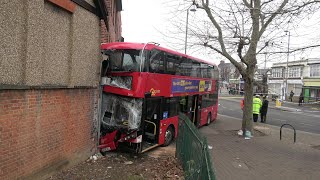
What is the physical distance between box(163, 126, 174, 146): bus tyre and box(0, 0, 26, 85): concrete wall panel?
654 cm

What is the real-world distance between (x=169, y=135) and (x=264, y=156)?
11.1 feet

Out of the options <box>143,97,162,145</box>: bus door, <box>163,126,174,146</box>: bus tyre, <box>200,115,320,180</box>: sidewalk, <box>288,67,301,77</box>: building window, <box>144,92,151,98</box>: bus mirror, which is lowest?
<box>200,115,320,180</box>: sidewalk

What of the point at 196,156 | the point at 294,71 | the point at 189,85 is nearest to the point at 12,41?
the point at 196,156

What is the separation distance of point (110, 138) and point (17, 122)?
166 inches

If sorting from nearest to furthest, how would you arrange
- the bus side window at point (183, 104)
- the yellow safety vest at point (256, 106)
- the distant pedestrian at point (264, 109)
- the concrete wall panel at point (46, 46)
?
the concrete wall panel at point (46, 46)
the bus side window at point (183, 104)
the yellow safety vest at point (256, 106)
the distant pedestrian at point (264, 109)

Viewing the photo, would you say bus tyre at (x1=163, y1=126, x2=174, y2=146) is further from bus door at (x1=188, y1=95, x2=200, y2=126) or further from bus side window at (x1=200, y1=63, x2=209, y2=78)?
bus side window at (x1=200, y1=63, x2=209, y2=78)

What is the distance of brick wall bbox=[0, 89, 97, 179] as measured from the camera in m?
5.64

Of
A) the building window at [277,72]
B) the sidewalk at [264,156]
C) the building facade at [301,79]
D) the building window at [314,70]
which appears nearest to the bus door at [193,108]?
the sidewalk at [264,156]

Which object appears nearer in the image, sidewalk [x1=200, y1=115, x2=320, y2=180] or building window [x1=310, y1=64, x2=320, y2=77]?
sidewalk [x1=200, y1=115, x2=320, y2=180]

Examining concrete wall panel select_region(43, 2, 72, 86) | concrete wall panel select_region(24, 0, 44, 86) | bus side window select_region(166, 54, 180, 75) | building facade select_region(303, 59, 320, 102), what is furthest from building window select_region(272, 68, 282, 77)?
concrete wall panel select_region(24, 0, 44, 86)

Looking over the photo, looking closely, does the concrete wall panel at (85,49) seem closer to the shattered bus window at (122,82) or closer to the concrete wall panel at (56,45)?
the concrete wall panel at (56,45)

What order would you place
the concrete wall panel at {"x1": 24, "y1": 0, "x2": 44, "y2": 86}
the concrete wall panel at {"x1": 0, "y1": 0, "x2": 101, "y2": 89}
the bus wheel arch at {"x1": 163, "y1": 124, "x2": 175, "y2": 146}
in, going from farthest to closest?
the bus wheel arch at {"x1": 163, "y1": 124, "x2": 175, "y2": 146}
the concrete wall panel at {"x1": 24, "y1": 0, "x2": 44, "y2": 86}
the concrete wall panel at {"x1": 0, "y1": 0, "x2": 101, "y2": 89}

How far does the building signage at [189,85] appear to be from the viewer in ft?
39.1

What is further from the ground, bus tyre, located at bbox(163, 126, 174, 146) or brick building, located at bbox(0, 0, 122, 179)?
brick building, located at bbox(0, 0, 122, 179)
